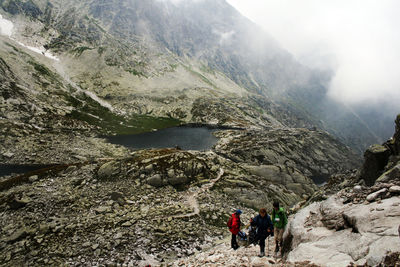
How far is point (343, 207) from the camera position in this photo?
40.5ft

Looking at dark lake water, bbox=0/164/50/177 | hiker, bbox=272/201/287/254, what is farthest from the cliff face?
dark lake water, bbox=0/164/50/177

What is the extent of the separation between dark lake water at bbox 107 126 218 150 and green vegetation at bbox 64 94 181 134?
892cm

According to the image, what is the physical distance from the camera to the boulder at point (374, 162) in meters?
23.3

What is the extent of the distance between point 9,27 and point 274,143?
255m

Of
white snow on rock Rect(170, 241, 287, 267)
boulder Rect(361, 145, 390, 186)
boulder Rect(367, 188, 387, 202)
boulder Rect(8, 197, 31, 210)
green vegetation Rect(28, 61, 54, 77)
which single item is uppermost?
green vegetation Rect(28, 61, 54, 77)

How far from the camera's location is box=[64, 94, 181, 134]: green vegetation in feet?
359

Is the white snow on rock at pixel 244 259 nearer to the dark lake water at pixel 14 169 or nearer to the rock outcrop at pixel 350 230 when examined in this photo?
the rock outcrop at pixel 350 230

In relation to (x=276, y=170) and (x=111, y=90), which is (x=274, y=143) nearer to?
(x=276, y=170)

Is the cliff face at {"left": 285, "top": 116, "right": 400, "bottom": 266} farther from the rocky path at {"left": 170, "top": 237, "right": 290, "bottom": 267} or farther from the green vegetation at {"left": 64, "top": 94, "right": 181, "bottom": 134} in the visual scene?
the green vegetation at {"left": 64, "top": 94, "right": 181, "bottom": 134}

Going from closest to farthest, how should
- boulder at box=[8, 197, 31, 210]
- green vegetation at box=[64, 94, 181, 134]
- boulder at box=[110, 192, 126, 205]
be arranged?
boulder at box=[8, 197, 31, 210] → boulder at box=[110, 192, 126, 205] → green vegetation at box=[64, 94, 181, 134]

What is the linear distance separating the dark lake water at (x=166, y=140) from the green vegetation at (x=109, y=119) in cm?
892

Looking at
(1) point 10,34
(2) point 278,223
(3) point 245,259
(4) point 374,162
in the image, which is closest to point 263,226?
(2) point 278,223

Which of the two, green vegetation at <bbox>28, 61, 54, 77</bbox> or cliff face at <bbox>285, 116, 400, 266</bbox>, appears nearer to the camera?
cliff face at <bbox>285, 116, 400, 266</bbox>

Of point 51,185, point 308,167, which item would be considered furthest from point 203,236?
point 308,167
